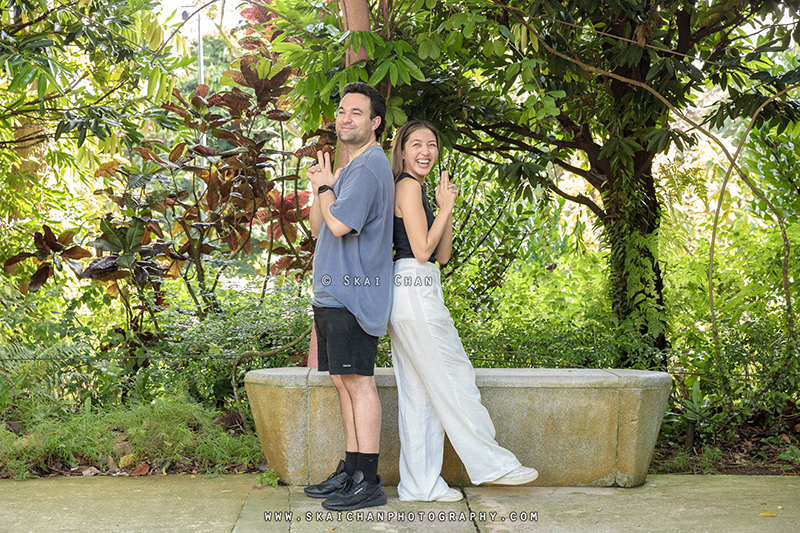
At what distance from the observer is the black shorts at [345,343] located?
3.02 meters

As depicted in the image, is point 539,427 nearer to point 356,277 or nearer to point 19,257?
point 356,277

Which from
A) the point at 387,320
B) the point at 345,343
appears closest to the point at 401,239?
the point at 387,320

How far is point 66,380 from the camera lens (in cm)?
454

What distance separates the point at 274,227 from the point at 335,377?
3.15m

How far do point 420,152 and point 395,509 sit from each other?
1.65 meters

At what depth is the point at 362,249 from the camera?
307 cm

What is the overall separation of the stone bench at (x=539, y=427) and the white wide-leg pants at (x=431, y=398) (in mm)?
279

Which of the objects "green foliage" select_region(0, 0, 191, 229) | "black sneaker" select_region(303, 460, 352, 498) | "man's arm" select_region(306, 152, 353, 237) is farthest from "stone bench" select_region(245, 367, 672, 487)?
"green foliage" select_region(0, 0, 191, 229)

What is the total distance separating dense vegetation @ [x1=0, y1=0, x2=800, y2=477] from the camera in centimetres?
385

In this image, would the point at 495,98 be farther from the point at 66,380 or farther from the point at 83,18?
the point at 66,380

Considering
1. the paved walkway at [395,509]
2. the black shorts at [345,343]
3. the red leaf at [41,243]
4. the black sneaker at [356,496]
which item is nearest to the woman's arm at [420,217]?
the black shorts at [345,343]

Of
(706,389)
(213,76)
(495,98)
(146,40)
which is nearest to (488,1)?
(495,98)

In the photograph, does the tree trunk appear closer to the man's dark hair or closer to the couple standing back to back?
the couple standing back to back

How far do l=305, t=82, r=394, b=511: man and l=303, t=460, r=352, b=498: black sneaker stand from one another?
0.02 meters
